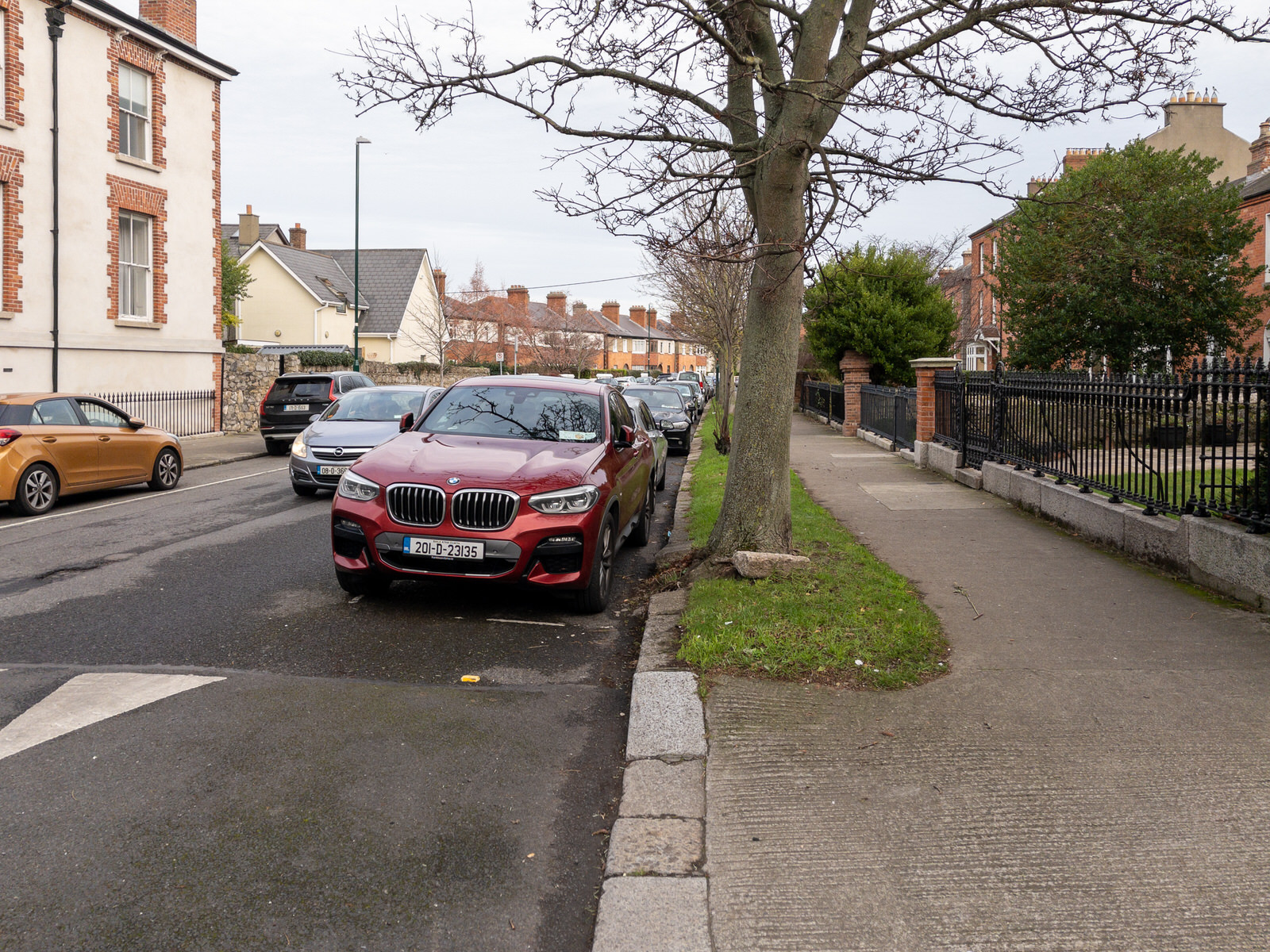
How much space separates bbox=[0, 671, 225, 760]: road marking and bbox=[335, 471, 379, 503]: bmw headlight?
1776 mm

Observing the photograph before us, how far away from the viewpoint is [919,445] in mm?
16625

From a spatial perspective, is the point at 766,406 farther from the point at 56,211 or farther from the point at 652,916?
the point at 56,211

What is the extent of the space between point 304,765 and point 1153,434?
720cm

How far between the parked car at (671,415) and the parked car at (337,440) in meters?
8.18

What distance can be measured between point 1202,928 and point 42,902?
3.52 m

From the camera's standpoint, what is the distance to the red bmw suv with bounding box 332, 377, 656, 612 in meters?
6.53

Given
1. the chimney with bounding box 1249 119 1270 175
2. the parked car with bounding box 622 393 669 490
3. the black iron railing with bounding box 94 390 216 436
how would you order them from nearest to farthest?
the parked car with bounding box 622 393 669 490 → the black iron railing with bounding box 94 390 216 436 → the chimney with bounding box 1249 119 1270 175

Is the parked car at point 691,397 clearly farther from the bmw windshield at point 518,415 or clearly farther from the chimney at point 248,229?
the chimney at point 248,229

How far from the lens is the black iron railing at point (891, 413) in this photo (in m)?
18.6

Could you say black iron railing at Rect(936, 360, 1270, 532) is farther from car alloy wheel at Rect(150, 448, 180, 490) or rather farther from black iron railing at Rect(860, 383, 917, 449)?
car alloy wheel at Rect(150, 448, 180, 490)

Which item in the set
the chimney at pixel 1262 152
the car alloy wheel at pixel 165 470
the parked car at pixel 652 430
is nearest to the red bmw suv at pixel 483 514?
the parked car at pixel 652 430

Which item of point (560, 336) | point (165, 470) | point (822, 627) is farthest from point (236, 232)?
point (822, 627)

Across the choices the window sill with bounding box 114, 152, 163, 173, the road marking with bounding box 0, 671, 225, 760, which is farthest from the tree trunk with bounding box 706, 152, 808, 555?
the window sill with bounding box 114, 152, 163, 173

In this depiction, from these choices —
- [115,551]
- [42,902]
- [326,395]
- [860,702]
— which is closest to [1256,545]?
[860,702]
